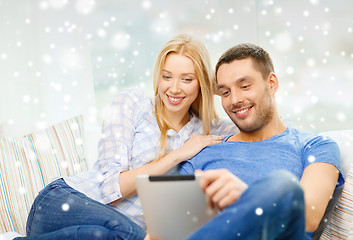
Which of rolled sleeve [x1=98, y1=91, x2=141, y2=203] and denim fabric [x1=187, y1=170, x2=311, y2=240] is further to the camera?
rolled sleeve [x1=98, y1=91, x2=141, y2=203]

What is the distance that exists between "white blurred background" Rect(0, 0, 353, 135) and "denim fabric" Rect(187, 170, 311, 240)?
1751 mm

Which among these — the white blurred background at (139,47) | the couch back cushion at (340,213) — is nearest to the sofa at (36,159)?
the couch back cushion at (340,213)

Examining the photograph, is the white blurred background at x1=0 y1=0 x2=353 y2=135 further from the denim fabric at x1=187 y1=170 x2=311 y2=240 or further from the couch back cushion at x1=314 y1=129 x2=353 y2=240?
the denim fabric at x1=187 y1=170 x2=311 y2=240

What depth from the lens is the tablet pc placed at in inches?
33.8

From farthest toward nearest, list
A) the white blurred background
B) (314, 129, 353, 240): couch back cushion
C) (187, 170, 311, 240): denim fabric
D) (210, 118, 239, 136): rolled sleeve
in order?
the white blurred background → (210, 118, 239, 136): rolled sleeve → (314, 129, 353, 240): couch back cushion → (187, 170, 311, 240): denim fabric

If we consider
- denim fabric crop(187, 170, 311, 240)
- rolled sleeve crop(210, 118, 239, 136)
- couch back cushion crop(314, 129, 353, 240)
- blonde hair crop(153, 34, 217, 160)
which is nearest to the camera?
denim fabric crop(187, 170, 311, 240)

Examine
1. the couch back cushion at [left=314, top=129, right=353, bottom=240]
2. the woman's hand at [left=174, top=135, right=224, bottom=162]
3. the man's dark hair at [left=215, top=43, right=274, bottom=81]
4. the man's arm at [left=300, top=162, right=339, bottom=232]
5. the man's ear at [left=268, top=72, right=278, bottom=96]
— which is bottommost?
the couch back cushion at [left=314, top=129, right=353, bottom=240]

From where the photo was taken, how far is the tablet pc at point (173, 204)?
86 cm

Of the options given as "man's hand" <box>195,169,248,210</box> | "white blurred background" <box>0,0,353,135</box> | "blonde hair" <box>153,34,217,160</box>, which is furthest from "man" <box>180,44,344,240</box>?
"white blurred background" <box>0,0,353,135</box>

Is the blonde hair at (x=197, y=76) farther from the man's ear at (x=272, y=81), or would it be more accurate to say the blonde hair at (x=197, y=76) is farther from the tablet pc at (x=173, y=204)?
the tablet pc at (x=173, y=204)

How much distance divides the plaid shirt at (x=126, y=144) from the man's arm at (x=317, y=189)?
0.53 m

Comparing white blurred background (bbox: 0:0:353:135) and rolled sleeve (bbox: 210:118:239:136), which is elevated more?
white blurred background (bbox: 0:0:353:135)

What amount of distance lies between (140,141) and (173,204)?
705 millimetres

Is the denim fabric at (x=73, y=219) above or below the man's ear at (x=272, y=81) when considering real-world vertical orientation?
below
